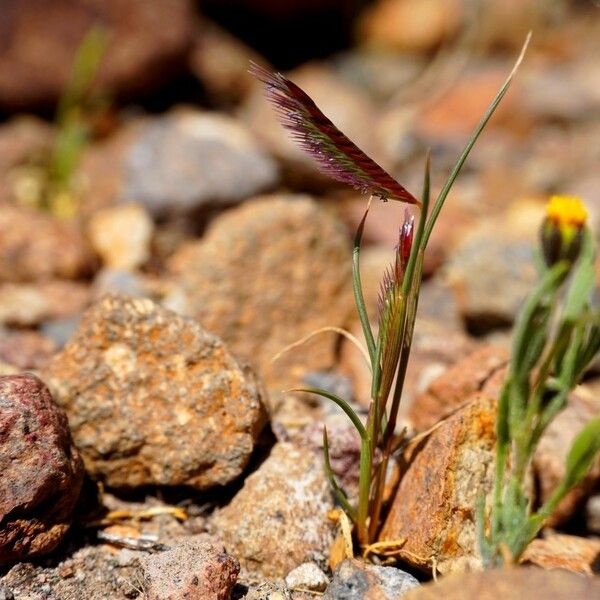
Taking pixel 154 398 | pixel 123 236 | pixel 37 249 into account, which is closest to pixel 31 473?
pixel 154 398

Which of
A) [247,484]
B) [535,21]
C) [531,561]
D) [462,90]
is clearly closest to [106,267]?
[247,484]

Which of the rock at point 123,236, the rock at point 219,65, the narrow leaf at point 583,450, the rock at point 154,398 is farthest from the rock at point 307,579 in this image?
the rock at point 219,65

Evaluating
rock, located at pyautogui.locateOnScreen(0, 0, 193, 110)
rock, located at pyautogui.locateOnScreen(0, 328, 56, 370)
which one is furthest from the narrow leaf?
rock, located at pyautogui.locateOnScreen(0, 0, 193, 110)

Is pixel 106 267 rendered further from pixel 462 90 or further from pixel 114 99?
pixel 462 90

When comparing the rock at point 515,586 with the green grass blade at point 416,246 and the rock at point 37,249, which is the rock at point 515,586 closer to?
the green grass blade at point 416,246

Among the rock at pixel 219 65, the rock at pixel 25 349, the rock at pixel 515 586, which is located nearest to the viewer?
the rock at pixel 515 586

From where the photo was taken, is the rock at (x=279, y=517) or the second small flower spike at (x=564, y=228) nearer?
the second small flower spike at (x=564, y=228)

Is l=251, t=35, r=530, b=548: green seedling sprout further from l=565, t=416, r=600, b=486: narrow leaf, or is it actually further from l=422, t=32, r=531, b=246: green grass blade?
l=565, t=416, r=600, b=486: narrow leaf

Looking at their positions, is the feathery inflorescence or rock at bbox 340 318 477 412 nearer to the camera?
the feathery inflorescence
